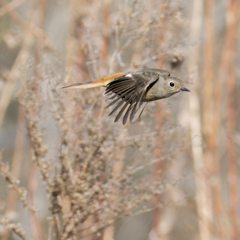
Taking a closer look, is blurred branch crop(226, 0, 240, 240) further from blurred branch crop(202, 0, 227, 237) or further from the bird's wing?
the bird's wing

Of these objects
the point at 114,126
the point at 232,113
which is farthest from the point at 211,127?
A: the point at 114,126

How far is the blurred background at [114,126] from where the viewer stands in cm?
88

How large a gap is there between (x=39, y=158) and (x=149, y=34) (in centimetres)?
52

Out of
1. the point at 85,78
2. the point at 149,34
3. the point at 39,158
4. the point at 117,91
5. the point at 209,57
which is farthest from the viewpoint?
the point at 209,57

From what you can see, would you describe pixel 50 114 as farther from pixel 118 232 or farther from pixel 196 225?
pixel 196 225

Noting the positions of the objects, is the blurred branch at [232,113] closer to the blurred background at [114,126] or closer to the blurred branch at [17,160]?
the blurred background at [114,126]

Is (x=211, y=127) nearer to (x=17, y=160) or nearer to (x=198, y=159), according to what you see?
(x=198, y=159)

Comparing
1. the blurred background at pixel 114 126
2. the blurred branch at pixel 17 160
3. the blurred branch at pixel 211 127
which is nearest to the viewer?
the blurred background at pixel 114 126

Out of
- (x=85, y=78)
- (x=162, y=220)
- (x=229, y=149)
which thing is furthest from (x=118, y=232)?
(x=85, y=78)

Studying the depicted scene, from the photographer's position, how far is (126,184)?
96 cm

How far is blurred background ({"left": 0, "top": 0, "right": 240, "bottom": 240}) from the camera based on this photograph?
2.90ft

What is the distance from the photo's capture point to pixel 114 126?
974mm

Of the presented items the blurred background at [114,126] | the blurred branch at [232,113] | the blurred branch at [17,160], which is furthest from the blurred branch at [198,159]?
the blurred branch at [17,160]

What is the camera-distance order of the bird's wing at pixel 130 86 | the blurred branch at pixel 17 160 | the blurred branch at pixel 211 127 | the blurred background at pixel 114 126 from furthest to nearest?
the blurred branch at pixel 211 127, the blurred branch at pixel 17 160, the blurred background at pixel 114 126, the bird's wing at pixel 130 86
